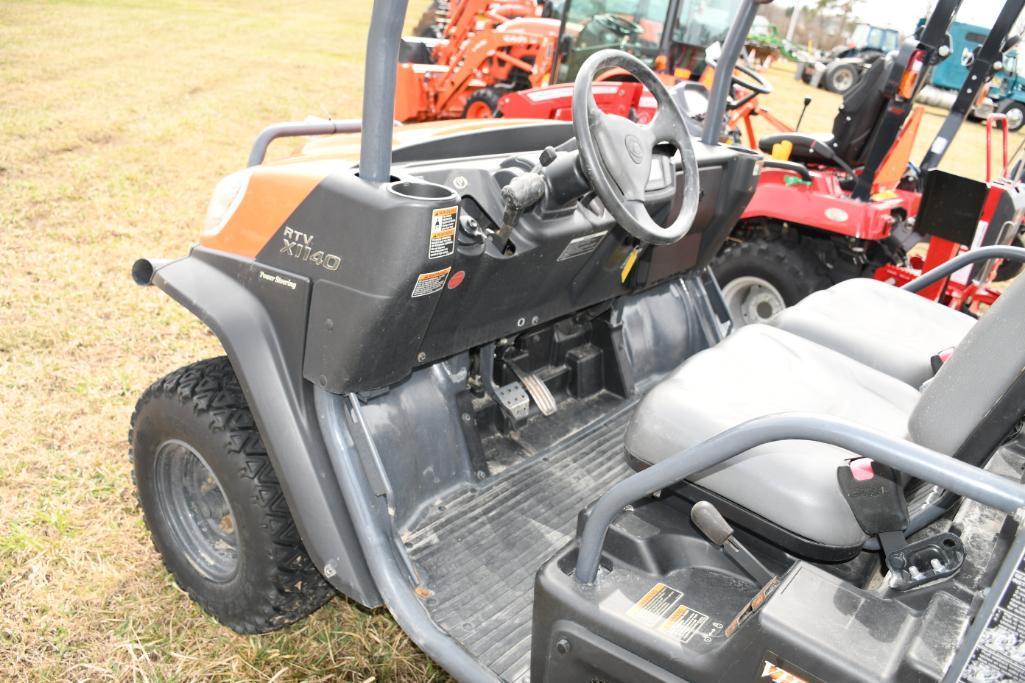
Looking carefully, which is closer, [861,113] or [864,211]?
[864,211]

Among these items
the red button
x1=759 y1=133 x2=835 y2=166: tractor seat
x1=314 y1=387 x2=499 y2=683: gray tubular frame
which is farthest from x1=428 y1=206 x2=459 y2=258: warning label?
x1=759 y1=133 x2=835 y2=166: tractor seat

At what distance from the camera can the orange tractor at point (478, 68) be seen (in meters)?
Answer: 8.10

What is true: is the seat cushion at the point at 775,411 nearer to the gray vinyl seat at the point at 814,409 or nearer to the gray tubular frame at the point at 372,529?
the gray vinyl seat at the point at 814,409

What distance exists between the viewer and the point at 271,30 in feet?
55.8

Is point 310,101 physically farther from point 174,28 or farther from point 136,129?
point 174,28

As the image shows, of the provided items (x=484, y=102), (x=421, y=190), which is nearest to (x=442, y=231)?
(x=421, y=190)

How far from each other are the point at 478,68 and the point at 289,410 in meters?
7.00

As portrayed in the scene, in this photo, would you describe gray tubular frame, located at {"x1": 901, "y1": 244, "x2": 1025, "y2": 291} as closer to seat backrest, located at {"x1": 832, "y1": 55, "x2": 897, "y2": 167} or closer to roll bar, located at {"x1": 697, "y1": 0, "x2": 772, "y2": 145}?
roll bar, located at {"x1": 697, "y1": 0, "x2": 772, "y2": 145}

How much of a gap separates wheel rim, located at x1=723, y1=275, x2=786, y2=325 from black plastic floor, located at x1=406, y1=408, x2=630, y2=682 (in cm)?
228

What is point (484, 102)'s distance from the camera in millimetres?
8164

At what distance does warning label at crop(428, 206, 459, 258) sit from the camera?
5.80 feet

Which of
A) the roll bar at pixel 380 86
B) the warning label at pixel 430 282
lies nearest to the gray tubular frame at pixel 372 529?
the warning label at pixel 430 282

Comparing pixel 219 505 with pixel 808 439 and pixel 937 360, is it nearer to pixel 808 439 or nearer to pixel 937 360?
pixel 808 439

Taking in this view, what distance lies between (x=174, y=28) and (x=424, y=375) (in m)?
Result: 15.2
